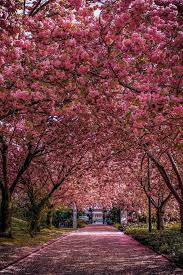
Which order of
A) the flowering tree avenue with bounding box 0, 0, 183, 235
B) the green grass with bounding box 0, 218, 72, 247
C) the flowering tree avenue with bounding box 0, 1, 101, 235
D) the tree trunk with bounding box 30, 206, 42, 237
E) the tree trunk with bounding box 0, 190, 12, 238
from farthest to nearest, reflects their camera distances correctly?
the tree trunk with bounding box 30, 206, 42, 237 → the tree trunk with bounding box 0, 190, 12, 238 → the green grass with bounding box 0, 218, 72, 247 → the flowering tree avenue with bounding box 0, 1, 101, 235 → the flowering tree avenue with bounding box 0, 0, 183, 235

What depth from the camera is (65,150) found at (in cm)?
2366

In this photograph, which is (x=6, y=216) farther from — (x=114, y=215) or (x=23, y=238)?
(x=114, y=215)

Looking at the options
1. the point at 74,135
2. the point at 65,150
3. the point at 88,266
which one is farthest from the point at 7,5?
the point at 65,150

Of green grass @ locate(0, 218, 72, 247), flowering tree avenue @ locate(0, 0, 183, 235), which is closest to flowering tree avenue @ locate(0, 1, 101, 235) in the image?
flowering tree avenue @ locate(0, 0, 183, 235)

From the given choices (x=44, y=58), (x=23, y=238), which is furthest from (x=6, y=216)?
(x=44, y=58)

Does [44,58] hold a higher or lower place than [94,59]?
higher

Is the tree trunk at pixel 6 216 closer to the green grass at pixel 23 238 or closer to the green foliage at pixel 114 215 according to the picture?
the green grass at pixel 23 238

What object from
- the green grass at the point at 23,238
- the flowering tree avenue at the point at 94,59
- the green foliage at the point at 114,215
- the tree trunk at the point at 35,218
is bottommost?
the green grass at the point at 23,238

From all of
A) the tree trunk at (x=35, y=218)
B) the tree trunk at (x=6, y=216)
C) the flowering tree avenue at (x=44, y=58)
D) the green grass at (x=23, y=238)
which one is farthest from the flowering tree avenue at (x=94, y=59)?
the tree trunk at (x=35, y=218)

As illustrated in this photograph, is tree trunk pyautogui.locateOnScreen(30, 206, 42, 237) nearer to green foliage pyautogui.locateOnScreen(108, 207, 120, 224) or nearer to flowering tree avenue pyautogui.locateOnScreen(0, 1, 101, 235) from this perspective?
flowering tree avenue pyautogui.locateOnScreen(0, 1, 101, 235)

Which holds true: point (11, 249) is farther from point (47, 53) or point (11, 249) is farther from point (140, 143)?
point (47, 53)

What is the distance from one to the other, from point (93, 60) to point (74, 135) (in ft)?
35.2

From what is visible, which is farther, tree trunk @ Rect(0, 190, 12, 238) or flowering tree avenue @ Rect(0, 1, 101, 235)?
tree trunk @ Rect(0, 190, 12, 238)

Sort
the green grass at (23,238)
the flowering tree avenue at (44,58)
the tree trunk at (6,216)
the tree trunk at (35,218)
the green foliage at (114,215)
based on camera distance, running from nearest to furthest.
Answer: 1. the flowering tree avenue at (44,58)
2. the green grass at (23,238)
3. the tree trunk at (6,216)
4. the tree trunk at (35,218)
5. the green foliage at (114,215)
